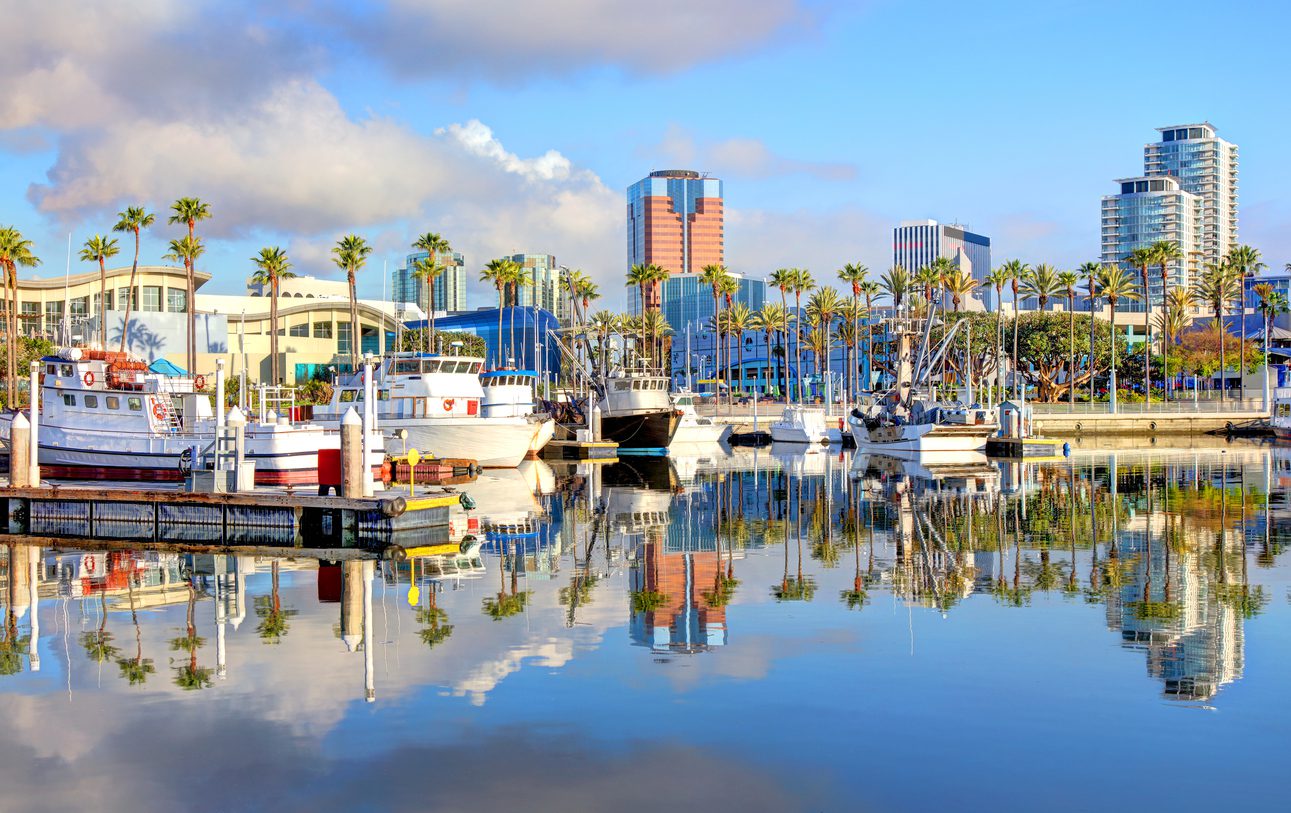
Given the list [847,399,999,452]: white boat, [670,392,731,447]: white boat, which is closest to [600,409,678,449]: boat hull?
[670,392,731,447]: white boat

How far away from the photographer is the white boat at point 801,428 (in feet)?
301

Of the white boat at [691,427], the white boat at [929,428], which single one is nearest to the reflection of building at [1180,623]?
the white boat at [929,428]

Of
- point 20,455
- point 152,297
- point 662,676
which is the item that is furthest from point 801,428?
point 662,676

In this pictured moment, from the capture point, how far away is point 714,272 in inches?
5074

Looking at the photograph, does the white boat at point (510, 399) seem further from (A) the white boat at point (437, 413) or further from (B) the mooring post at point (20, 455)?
(B) the mooring post at point (20, 455)

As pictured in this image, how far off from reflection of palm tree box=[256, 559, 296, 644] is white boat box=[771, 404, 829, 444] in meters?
70.0

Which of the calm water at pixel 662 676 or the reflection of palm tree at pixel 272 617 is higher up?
the reflection of palm tree at pixel 272 617

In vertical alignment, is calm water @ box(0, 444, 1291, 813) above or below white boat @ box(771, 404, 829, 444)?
below

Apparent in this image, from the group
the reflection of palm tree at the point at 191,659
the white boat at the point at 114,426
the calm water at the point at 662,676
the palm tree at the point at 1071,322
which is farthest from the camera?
the palm tree at the point at 1071,322

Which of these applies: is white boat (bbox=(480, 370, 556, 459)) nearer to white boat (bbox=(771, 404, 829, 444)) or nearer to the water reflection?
the water reflection

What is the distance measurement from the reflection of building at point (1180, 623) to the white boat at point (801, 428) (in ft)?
208

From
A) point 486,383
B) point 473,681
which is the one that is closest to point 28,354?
point 486,383

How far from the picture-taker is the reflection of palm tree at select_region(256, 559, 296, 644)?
19.4m

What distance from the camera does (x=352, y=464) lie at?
1238 inches
